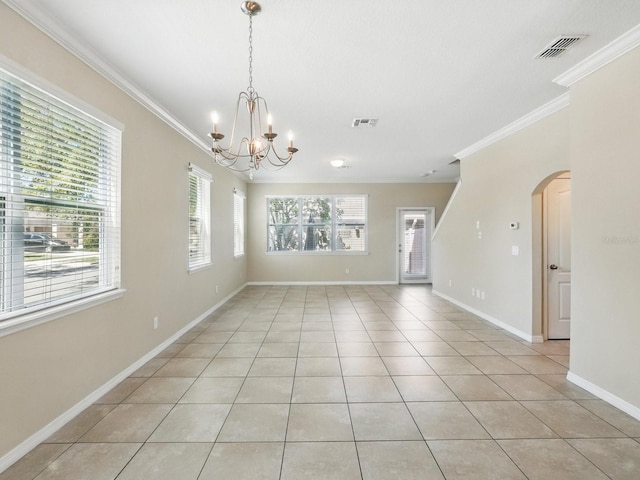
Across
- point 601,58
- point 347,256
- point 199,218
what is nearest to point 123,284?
point 199,218

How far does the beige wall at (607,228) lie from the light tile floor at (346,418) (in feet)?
1.13

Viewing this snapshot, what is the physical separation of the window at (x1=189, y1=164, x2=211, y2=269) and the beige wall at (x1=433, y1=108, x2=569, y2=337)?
14.1ft

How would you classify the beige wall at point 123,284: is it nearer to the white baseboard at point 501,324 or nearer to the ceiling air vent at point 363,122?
the ceiling air vent at point 363,122

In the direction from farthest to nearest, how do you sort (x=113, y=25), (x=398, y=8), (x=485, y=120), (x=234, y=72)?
1. (x=485, y=120)
2. (x=234, y=72)
3. (x=113, y=25)
4. (x=398, y=8)

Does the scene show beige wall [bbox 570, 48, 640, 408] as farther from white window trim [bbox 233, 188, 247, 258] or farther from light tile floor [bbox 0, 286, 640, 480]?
white window trim [bbox 233, 188, 247, 258]

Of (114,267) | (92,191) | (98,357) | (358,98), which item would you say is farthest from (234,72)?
(98,357)

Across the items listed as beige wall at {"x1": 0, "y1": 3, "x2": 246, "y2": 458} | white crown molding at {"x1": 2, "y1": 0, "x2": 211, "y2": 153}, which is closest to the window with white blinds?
beige wall at {"x1": 0, "y1": 3, "x2": 246, "y2": 458}

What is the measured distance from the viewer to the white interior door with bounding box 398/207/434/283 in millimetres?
8180

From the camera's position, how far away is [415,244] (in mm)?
8281

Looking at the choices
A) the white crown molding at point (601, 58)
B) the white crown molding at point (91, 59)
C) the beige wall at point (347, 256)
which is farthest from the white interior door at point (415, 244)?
the white crown molding at point (91, 59)

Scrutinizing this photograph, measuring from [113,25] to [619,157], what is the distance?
374cm

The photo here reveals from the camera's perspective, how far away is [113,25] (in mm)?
2113

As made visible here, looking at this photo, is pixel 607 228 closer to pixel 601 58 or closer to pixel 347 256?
pixel 601 58

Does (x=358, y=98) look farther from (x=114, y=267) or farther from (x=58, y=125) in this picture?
(x=114, y=267)
